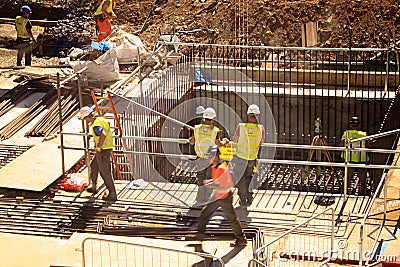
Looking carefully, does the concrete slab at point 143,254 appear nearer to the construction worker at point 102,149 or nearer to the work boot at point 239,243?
the work boot at point 239,243

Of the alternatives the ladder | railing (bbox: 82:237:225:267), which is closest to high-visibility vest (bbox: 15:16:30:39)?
the ladder

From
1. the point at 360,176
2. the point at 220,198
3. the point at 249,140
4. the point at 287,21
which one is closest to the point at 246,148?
the point at 249,140

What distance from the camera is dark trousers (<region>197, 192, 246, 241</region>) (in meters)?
14.3

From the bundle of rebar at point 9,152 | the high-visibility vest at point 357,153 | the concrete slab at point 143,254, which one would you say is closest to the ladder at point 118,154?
the bundle of rebar at point 9,152

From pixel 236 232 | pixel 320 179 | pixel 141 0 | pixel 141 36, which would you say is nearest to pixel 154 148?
pixel 320 179

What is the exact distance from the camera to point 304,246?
1469 cm

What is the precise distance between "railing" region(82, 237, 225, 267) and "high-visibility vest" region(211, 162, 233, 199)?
989mm

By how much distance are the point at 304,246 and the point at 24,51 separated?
11.0m

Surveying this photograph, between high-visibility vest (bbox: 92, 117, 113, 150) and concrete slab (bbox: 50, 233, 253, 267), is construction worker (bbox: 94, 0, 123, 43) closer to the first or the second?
high-visibility vest (bbox: 92, 117, 113, 150)

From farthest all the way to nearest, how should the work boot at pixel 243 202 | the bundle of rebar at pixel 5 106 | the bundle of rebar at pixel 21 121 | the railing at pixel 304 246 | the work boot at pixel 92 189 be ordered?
the bundle of rebar at pixel 5 106 → the bundle of rebar at pixel 21 121 → the work boot at pixel 92 189 → the work boot at pixel 243 202 → the railing at pixel 304 246

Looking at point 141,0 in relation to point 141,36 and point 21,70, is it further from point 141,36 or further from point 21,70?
point 21,70

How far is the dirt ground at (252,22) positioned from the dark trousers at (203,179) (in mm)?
8480

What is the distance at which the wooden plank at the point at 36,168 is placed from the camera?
16891mm

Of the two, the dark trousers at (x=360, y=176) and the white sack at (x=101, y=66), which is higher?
the white sack at (x=101, y=66)
